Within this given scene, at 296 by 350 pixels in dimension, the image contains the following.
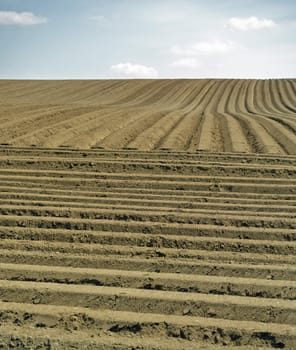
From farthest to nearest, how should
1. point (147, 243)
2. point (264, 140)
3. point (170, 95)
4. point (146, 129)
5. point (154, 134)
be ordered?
point (170, 95)
point (146, 129)
point (154, 134)
point (264, 140)
point (147, 243)

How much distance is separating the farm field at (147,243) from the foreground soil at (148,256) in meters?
0.01

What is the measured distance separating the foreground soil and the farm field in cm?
1

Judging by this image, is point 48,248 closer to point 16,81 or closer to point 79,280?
point 79,280

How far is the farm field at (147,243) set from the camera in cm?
312

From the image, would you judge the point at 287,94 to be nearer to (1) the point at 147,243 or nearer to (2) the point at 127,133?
(2) the point at 127,133

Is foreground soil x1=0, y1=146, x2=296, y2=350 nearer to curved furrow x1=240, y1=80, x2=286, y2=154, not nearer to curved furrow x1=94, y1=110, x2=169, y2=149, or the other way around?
curved furrow x1=240, y1=80, x2=286, y2=154

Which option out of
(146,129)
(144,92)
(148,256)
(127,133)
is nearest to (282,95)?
(144,92)

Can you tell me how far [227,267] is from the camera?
4.00 metres

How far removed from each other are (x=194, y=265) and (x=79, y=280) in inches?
36.0

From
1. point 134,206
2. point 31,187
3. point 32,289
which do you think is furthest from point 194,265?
point 31,187

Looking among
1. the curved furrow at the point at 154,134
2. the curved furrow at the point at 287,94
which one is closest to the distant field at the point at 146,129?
the curved furrow at the point at 154,134

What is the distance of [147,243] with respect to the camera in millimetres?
4551

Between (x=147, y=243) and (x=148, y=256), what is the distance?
309mm

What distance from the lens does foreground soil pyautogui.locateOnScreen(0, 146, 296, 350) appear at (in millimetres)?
3100
